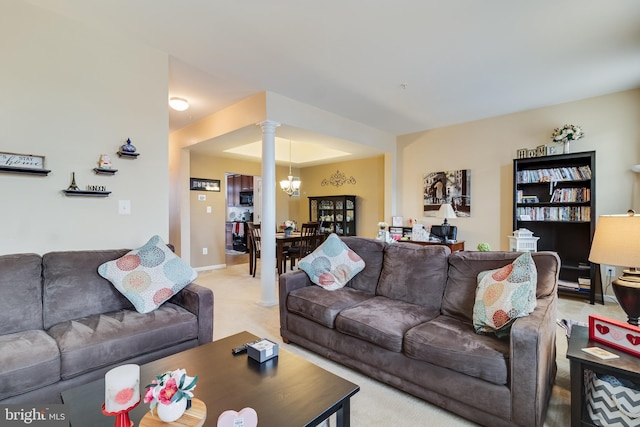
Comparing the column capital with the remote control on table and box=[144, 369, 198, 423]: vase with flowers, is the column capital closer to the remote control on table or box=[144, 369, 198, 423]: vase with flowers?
the remote control on table

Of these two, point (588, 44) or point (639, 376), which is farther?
point (588, 44)

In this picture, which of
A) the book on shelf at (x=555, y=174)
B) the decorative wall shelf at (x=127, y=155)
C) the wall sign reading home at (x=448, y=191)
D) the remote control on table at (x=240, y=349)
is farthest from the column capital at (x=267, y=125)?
the book on shelf at (x=555, y=174)

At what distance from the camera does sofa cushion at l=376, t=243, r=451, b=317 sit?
2354 mm

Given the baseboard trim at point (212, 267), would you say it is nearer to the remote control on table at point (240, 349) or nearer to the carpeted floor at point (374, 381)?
the carpeted floor at point (374, 381)

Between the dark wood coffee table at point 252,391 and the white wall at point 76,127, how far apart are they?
1676 millimetres

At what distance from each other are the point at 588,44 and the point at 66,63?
4558mm

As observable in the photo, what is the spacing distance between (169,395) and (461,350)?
1442 millimetres

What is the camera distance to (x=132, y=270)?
224 cm

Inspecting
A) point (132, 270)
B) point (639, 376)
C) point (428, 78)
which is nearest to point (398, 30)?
point (428, 78)

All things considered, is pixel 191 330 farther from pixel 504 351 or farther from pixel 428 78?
pixel 428 78

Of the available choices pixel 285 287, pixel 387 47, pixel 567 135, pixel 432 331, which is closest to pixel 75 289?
pixel 285 287

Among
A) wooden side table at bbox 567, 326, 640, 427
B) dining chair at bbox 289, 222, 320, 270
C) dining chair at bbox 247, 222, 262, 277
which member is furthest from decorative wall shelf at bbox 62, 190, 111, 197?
wooden side table at bbox 567, 326, 640, 427

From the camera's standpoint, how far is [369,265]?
283 cm

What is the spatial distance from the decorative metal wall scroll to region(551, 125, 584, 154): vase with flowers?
148 inches
